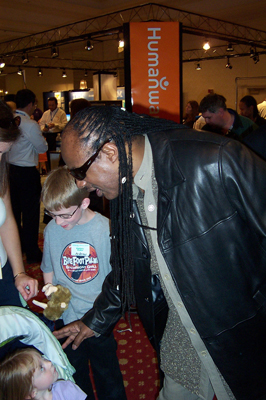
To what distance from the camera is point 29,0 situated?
31.0 feet

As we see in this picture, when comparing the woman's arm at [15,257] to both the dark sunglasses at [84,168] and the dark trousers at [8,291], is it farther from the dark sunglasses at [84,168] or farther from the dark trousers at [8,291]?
the dark sunglasses at [84,168]

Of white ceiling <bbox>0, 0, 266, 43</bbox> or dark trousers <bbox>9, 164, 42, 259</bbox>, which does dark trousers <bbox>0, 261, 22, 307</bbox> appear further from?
white ceiling <bbox>0, 0, 266, 43</bbox>

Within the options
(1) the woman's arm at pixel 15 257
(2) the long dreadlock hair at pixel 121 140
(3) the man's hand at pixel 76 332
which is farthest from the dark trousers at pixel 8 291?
(2) the long dreadlock hair at pixel 121 140

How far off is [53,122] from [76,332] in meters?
8.74

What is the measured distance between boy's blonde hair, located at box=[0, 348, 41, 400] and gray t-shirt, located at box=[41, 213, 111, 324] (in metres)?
0.37

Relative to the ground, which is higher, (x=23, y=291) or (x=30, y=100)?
(x=30, y=100)

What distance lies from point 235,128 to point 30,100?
2.41 metres

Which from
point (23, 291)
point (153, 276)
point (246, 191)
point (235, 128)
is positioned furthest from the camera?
point (235, 128)

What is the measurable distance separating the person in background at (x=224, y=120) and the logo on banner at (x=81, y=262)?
8.64 feet

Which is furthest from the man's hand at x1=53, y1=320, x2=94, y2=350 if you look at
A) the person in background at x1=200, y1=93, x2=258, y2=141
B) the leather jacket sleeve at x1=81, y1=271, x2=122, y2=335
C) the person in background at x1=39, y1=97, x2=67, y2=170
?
the person in background at x1=39, y1=97, x2=67, y2=170

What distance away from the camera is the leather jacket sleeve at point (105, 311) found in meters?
1.59

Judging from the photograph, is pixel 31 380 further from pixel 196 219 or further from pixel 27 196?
pixel 27 196

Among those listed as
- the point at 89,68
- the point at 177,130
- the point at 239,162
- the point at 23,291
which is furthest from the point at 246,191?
the point at 89,68

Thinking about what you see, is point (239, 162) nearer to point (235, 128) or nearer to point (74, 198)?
point (74, 198)
